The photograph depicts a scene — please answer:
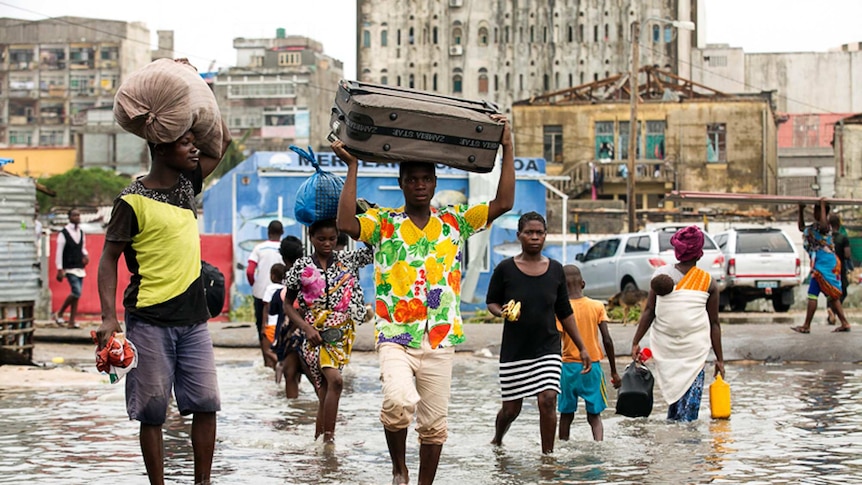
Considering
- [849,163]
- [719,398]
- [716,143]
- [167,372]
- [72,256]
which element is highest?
[716,143]

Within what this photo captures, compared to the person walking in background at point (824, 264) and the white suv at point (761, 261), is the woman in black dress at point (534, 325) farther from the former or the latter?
the white suv at point (761, 261)

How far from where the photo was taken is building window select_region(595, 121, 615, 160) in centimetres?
6512

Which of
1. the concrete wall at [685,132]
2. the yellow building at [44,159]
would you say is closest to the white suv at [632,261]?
the concrete wall at [685,132]

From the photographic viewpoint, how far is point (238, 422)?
33.8 ft

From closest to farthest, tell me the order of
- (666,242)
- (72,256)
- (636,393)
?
1. (636,393)
2. (72,256)
3. (666,242)

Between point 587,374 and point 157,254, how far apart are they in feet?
12.7

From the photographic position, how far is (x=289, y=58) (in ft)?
380

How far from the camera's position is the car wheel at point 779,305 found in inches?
984

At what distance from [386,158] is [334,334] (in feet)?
8.65

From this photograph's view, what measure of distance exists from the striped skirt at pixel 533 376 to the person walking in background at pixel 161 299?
2524 mm

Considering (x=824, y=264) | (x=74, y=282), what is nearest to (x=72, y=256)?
(x=74, y=282)

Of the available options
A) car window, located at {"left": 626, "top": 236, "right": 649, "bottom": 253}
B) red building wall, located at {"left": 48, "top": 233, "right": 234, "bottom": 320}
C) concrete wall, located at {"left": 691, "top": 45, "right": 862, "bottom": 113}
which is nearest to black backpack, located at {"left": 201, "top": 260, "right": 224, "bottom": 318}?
red building wall, located at {"left": 48, "top": 233, "right": 234, "bottom": 320}

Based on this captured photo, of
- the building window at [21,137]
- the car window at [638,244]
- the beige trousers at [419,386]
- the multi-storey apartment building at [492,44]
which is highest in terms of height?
the multi-storey apartment building at [492,44]

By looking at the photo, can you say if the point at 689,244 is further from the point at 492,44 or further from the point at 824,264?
the point at 492,44
